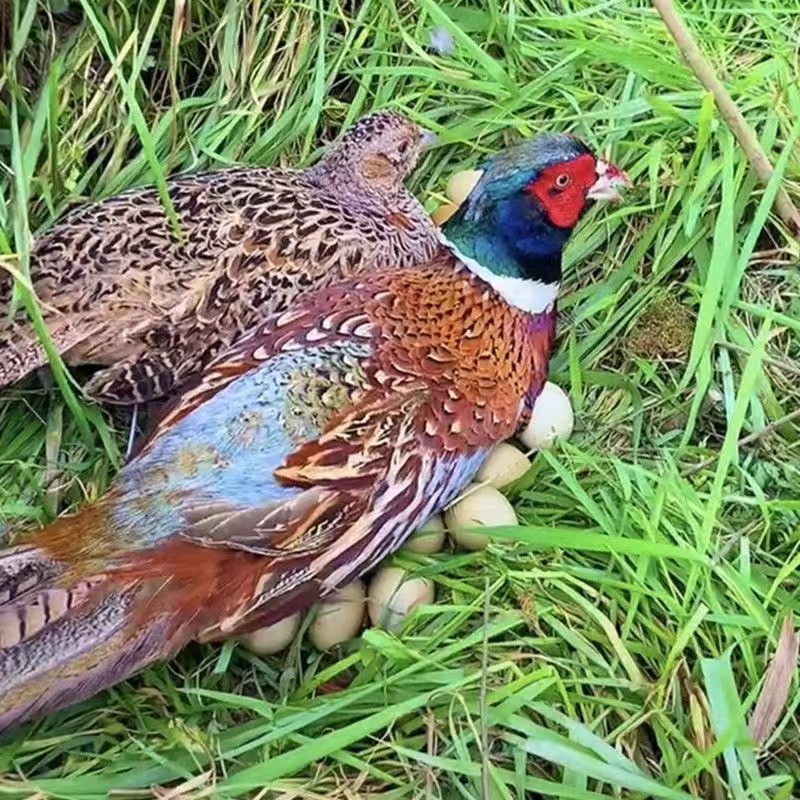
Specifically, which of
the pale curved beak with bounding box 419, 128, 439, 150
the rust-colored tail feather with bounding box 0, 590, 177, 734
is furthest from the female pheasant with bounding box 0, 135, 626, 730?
the pale curved beak with bounding box 419, 128, 439, 150

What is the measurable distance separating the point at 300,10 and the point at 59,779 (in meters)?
1.53

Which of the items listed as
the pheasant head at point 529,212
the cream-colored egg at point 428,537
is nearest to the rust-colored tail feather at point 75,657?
the cream-colored egg at point 428,537

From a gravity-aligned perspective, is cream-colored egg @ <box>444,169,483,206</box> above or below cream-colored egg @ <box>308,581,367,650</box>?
above

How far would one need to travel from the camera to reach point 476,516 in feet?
6.76

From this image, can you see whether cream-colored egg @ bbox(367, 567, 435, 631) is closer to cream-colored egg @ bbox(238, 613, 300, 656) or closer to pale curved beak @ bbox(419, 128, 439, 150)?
cream-colored egg @ bbox(238, 613, 300, 656)

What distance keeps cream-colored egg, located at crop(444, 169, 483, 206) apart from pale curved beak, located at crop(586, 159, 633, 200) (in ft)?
0.88

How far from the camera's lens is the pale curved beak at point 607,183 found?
2234 millimetres

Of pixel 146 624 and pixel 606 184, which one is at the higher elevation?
pixel 606 184

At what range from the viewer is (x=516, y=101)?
8.27 ft

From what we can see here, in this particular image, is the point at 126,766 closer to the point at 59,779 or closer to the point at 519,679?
the point at 59,779

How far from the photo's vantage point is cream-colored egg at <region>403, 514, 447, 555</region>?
6.86 feet

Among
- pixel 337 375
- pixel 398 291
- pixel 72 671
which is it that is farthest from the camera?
pixel 398 291

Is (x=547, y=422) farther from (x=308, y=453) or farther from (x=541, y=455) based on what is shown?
(x=308, y=453)

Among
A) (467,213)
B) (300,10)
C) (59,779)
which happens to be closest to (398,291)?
(467,213)
